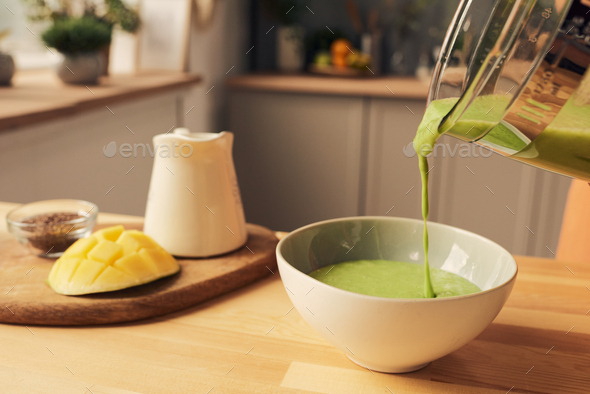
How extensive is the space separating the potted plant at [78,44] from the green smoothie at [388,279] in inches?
60.7

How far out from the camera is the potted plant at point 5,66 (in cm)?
174

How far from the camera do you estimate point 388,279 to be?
68 centimetres

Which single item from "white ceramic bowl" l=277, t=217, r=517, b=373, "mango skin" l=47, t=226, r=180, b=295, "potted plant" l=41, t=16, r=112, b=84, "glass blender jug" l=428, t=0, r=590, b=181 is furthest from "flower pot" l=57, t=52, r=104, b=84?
"glass blender jug" l=428, t=0, r=590, b=181

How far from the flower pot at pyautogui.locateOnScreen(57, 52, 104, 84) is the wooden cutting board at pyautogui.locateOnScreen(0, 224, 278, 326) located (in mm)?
1165

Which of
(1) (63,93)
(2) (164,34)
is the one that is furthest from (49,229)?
(2) (164,34)

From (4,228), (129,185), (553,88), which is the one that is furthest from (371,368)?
(129,185)

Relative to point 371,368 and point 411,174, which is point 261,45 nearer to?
point 411,174

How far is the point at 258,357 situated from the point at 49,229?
0.44 m

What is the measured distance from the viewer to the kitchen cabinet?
2.44 m

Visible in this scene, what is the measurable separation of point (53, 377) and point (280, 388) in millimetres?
243

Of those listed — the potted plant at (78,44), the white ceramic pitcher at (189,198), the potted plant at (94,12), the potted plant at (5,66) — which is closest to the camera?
the white ceramic pitcher at (189,198)

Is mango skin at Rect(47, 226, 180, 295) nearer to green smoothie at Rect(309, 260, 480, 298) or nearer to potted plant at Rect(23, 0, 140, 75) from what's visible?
green smoothie at Rect(309, 260, 480, 298)

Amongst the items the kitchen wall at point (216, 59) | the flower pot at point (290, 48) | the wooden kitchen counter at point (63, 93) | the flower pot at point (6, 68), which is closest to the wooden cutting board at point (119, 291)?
the wooden kitchen counter at point (63, 93)

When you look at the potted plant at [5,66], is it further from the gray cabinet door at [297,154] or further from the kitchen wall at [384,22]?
the kitchen wall at [384,22]
